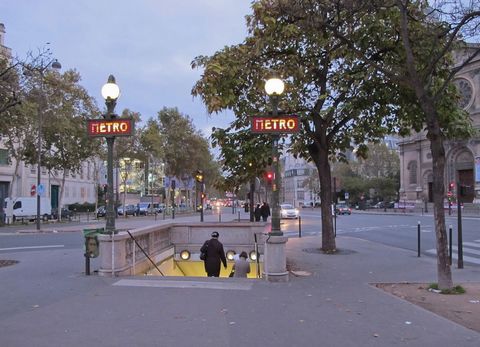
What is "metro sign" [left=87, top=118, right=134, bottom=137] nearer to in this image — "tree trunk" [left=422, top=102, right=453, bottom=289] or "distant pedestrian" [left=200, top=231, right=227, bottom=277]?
"distant pedestrian" [left=200, top=231, right=227, bottom=277]

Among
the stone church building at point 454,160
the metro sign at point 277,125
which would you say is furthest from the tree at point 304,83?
the stone church building at point 454,160

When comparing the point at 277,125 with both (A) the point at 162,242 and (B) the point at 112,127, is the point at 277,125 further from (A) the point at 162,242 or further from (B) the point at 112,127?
(A) the point at 162,242

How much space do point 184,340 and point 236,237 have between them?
1141cm

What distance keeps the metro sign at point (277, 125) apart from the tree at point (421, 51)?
6.94 feet

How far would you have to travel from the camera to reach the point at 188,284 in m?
10.0

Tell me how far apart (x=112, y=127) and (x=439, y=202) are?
287 inches

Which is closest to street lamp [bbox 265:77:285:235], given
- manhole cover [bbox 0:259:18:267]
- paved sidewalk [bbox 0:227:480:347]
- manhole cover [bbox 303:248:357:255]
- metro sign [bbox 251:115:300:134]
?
metro sign [bbox 251:115:300:134]

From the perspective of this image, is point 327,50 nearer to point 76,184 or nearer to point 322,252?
point 322,252

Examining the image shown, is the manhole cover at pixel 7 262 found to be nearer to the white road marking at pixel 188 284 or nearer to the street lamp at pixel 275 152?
the white road marking at pixel 188 284

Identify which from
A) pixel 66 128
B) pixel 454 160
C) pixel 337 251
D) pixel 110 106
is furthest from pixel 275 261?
pixel 454 160

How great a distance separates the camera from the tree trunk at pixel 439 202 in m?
9.74

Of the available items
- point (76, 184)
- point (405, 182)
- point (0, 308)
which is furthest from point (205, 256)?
point (405, 182)

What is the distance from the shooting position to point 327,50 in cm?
1504

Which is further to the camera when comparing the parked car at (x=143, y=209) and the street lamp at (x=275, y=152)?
the parked car at (x=143, y=209)
